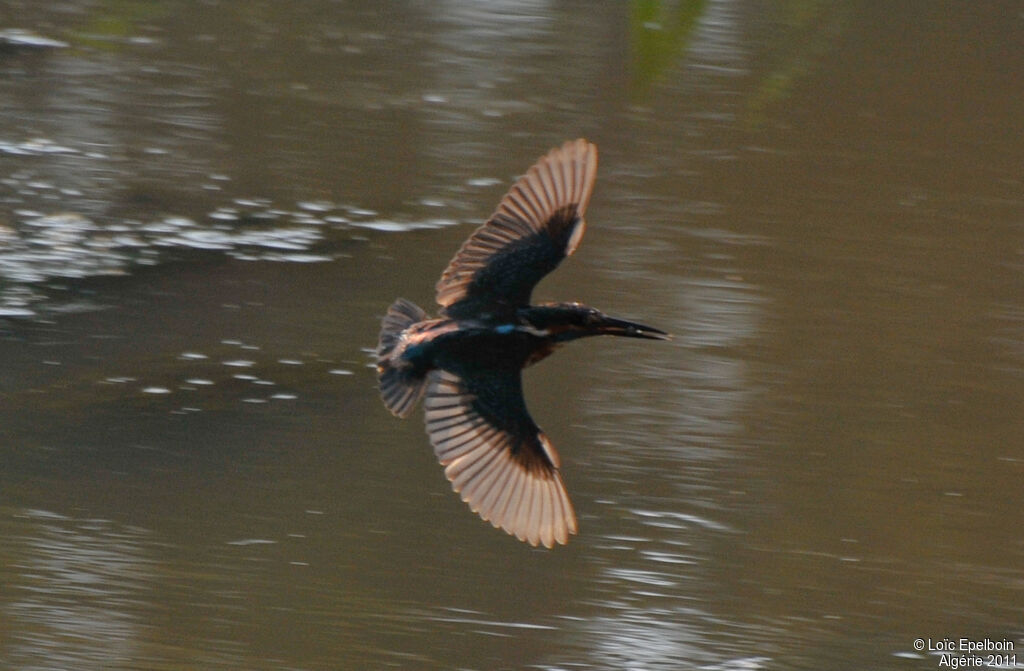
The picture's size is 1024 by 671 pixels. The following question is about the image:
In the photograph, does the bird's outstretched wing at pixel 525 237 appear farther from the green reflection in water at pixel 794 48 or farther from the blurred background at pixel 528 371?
the green reflection in water at pixel 794 48

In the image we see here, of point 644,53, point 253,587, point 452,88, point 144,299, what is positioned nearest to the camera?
point 644,53

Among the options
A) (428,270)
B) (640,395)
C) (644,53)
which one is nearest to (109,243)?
(428,270)

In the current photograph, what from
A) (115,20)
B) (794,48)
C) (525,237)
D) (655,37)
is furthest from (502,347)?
(794,48)

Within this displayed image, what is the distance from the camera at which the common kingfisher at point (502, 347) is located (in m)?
2.83

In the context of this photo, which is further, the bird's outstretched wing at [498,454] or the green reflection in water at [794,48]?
the green reflection in water at [794,48]

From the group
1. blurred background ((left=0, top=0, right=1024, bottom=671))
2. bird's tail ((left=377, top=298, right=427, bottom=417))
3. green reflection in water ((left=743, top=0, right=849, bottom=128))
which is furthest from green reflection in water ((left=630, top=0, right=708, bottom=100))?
green reflection in water ((left=743, top=0, right=849, bottom=128))

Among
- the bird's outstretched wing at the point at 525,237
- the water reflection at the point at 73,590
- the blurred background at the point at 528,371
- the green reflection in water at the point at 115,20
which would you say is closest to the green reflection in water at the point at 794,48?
the blurred background at the point at 528,371

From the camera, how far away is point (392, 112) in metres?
5.50

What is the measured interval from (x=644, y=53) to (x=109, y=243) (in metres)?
3.14

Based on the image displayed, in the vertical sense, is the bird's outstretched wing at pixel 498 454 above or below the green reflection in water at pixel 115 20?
below

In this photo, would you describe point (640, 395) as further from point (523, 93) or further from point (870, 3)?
point (870, 3)

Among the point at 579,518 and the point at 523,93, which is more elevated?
the point at 523,93

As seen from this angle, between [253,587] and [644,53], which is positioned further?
[253,587]

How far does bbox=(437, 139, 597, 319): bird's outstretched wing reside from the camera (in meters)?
2.96
